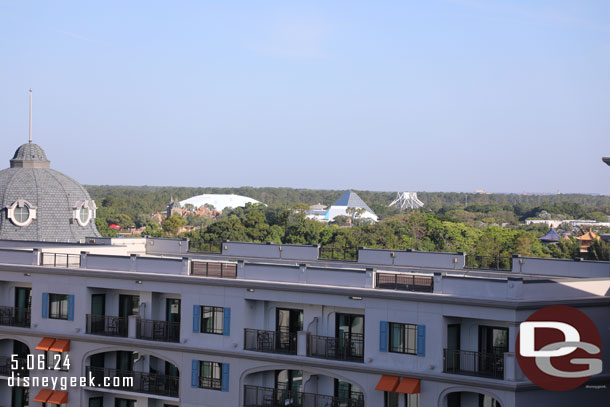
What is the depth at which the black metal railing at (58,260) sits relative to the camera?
126 ft

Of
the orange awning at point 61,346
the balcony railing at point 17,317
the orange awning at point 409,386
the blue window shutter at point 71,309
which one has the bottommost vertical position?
the orange awning at point 61,346

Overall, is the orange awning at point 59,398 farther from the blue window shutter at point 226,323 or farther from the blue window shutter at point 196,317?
the blue window shutter at point 226,323

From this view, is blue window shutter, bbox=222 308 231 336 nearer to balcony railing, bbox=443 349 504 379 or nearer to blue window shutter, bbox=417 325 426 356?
blue window shutter, bbox=417 325 426 356

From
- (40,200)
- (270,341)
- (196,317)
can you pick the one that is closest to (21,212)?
(40,200)

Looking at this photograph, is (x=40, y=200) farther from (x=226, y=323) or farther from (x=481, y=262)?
(x=481, y=262)

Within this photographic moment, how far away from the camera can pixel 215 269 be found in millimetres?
34812

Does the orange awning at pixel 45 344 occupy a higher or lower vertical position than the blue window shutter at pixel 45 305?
lower

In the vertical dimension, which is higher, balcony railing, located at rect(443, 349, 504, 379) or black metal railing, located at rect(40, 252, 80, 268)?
black metal railing, located at rect(40, 252, 80, 268)

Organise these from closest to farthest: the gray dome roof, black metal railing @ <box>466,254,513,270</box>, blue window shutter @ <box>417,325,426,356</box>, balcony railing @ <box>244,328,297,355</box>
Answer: blue window shutter @ <box>417,325,426,356</box> < balcony railing @ <box>244,328,297,355</box> < black metal railing @ <box>466,254,513,270</box> < the gray dome roof

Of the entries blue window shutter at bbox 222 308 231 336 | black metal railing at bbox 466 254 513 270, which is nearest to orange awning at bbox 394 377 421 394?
blue window shutter at bbox 222 308 231 336

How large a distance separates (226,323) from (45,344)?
888cm

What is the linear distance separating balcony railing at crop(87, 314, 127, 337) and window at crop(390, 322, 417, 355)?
12300 millimetres

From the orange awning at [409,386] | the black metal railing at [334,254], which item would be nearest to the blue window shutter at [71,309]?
Answer: the black metal railing at [334,254]

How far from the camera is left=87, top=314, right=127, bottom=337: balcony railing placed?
3675cm
